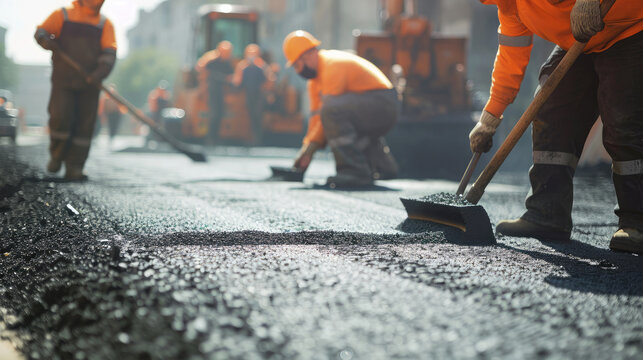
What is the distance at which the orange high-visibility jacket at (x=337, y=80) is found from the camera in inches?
235

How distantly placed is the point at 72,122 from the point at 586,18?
15.1 feet

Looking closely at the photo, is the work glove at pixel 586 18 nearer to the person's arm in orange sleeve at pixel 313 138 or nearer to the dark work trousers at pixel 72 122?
the person's arm in orange sleeve at pixel 313 138

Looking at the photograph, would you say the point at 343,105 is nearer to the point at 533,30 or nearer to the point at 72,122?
the point at 72,122

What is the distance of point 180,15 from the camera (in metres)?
56.3

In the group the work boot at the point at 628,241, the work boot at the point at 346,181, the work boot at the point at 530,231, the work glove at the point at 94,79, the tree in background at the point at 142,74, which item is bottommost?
the tree in background at the point at 142,74

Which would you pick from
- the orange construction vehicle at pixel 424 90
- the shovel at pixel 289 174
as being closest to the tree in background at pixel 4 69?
the shovel at pixel 289 174

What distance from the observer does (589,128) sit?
10.5 feet

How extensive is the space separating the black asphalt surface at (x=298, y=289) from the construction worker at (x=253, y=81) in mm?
9985

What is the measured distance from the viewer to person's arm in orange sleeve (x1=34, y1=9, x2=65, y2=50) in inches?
214

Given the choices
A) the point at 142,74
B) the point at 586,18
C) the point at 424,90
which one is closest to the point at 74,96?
the point at 586,18

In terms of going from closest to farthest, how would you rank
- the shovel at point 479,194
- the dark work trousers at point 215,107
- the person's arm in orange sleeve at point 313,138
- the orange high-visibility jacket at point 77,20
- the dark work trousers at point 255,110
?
1. the shovel at point 479,194
2. the orange high-visibility jacket at point 77,20
3. the person's arm in orange sleeve at point 313,138
4. the dark work trousers at point 215,107
5. the dark work trousers at point 255,110

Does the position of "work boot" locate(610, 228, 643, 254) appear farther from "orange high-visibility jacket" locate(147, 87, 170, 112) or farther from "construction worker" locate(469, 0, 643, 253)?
"orange high-visibility jacket" locate(147, 87, 170, 112)

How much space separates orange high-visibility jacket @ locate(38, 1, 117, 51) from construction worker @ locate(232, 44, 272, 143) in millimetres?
7773

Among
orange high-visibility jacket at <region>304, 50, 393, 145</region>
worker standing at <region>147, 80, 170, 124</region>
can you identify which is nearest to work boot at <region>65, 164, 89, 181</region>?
orange high-visibility jacket at <region>304, 50, 393, 145</region>
